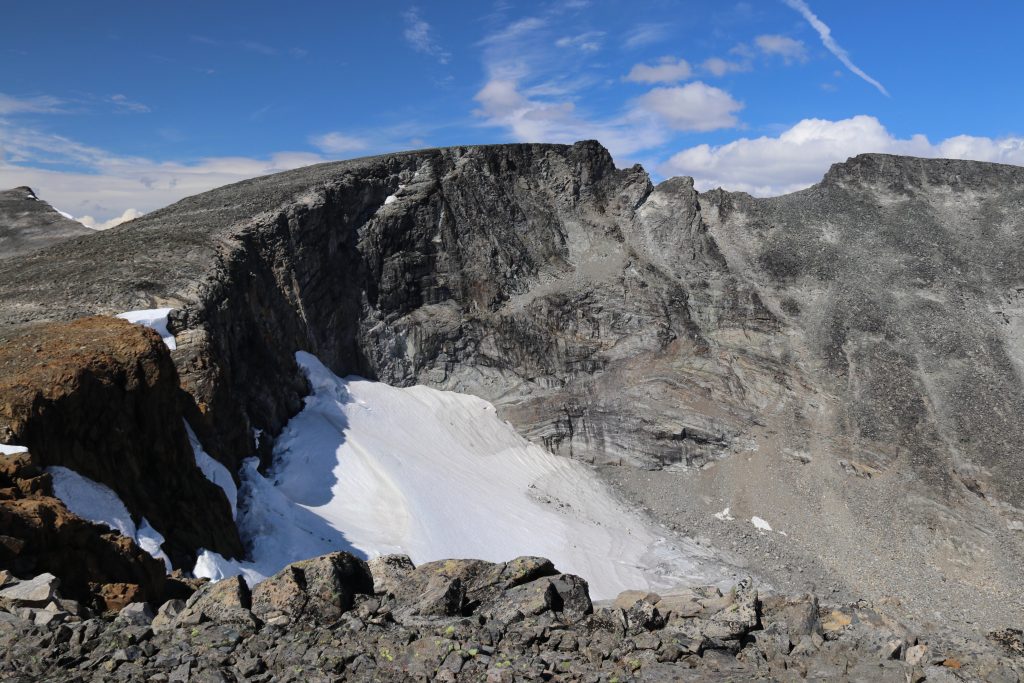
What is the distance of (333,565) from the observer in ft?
31.6

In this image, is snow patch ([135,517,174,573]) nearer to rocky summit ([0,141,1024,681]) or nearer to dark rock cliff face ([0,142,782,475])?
rocky summit ([0,141,1024,681])

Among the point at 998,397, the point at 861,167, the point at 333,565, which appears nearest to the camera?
the point at 333,565

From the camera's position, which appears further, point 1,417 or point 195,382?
point 195,382

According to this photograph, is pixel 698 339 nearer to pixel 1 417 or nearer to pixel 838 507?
pixel 838 507

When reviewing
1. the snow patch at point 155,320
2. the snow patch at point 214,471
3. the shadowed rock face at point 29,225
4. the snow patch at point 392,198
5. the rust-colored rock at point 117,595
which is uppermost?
the snow patch at point 392,198

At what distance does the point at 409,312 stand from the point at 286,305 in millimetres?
8548

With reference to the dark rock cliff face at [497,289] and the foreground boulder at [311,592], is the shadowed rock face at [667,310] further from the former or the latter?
the foreground boulder at [311,592]

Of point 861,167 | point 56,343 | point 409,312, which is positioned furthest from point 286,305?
point 861,167

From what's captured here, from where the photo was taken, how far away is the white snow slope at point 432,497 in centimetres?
2502

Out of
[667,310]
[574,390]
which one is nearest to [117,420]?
[574,390]

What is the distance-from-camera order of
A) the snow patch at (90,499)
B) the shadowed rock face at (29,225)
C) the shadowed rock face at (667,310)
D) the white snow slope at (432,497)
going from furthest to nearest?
1. the shadowed rock face at (29,225)
2. the shadowed rock face at (667,310)
3. the white snow slope at (432,497)
4. the snow patch at (90,499)

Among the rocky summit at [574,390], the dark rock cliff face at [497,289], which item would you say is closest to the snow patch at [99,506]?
the rocky summit at [574,390]

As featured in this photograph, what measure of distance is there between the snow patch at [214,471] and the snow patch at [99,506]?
5426 mm

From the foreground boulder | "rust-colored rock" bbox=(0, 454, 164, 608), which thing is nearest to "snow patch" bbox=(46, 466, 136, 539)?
"rust-colored rock" bbox=(0, 454, 164, 608)
